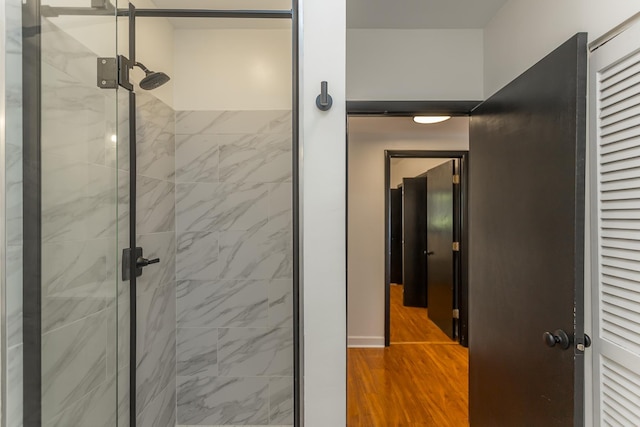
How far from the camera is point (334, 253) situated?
111cm

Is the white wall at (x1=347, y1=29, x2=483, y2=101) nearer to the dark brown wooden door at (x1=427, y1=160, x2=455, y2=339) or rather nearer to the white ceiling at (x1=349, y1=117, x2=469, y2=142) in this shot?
the white ceiling at (x1=349, y1=117, x2=469, y2=142)

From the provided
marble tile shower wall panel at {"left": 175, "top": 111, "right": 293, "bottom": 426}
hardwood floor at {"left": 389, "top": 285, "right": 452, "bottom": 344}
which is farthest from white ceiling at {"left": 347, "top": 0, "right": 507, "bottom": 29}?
hardwood floor at {"left": 389, "top": 285, "right": 452, "bottom": 344}

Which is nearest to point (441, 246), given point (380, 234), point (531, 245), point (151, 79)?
point (380, 234)

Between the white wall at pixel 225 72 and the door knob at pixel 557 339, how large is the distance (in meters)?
1.73

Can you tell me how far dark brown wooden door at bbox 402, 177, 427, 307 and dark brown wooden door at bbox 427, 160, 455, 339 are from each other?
1.57 ft

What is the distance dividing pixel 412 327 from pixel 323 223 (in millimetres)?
3669

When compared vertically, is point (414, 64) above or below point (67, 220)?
above

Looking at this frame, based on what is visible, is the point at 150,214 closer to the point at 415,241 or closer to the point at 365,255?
the point at 365,255

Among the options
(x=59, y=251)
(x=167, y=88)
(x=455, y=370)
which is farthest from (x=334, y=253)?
(x=455, y=370)

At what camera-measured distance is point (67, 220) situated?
45.1 inches

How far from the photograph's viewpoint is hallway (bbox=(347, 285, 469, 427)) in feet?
7.68

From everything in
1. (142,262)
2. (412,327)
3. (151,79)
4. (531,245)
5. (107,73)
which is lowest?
(412,327)

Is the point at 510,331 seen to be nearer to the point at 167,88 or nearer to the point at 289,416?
the point at 289,416

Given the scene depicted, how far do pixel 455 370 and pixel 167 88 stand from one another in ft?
10.5
